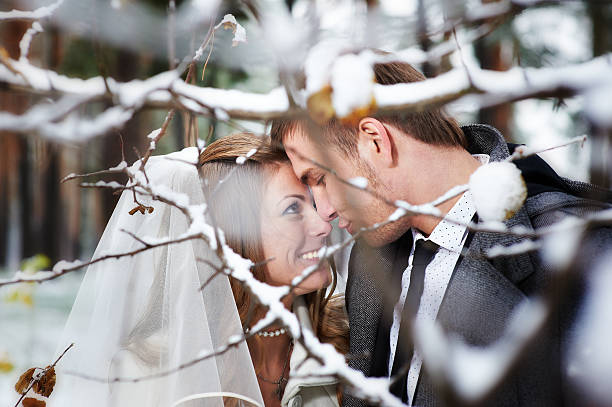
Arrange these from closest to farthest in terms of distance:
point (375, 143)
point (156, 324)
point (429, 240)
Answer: point (156, 324), point (375, 143), point (429, 240)

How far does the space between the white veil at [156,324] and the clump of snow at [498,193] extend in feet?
2.37

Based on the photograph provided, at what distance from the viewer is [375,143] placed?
4.37ft

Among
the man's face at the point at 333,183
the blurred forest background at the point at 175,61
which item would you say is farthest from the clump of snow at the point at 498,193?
the man's face at the point at 333,183

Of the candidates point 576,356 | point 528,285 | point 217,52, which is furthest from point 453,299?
point 217,52

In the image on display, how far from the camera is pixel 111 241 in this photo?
1.30m

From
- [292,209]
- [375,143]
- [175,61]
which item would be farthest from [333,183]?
[175,61]

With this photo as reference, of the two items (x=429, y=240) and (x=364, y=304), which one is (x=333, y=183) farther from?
(x=364, y=304)

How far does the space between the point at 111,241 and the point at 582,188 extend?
122 cm

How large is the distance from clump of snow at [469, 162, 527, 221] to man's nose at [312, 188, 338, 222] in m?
0.89

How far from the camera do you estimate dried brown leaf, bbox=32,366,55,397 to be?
91cm

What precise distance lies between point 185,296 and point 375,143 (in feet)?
2.06

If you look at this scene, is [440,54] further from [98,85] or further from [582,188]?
[582,188]

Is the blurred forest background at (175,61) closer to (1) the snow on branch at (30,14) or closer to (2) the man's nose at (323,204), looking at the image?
(1) the snow on branch at (30,14)

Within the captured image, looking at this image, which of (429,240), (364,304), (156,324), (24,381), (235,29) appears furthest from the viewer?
(364,304)
